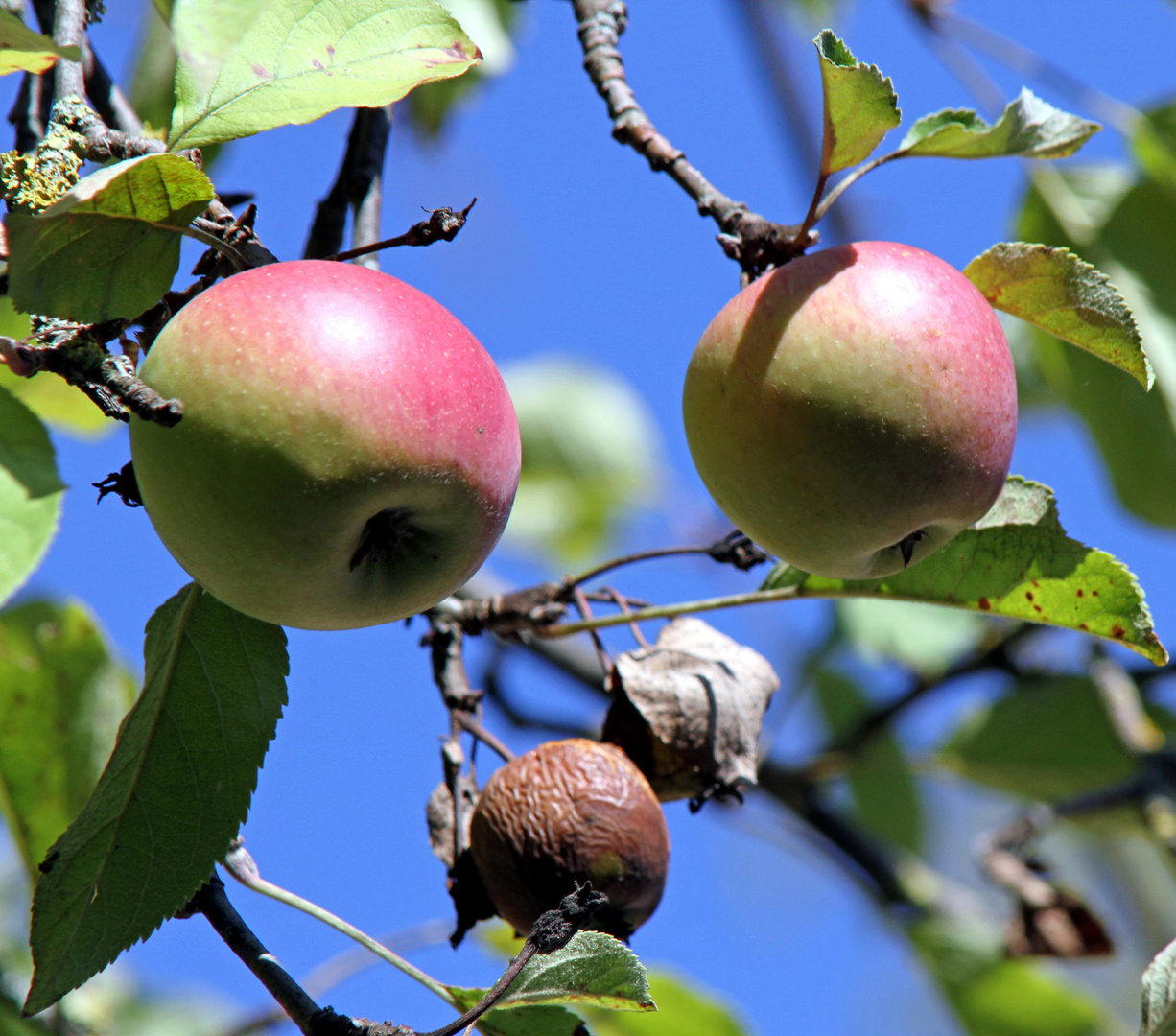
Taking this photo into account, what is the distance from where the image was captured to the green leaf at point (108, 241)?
0.97 meters

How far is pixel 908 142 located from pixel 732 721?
28.6 inches

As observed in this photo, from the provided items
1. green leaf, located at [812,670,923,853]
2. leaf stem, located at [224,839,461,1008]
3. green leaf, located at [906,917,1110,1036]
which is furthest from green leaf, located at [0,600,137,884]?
green leaf, located at [812,670,923,853]

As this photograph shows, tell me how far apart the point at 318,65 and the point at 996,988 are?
2565 millimetres

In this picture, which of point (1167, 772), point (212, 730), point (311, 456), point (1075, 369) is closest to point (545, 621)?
point (212, 730)

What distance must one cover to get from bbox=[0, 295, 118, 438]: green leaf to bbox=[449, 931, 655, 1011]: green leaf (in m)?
1.36

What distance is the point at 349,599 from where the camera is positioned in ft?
3.46

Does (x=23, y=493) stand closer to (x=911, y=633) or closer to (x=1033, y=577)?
(x=1033, y=577)

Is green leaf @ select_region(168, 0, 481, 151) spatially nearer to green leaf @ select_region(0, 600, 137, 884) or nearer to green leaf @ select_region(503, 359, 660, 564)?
green leaf @ select_region(0, 600, 137, 884)

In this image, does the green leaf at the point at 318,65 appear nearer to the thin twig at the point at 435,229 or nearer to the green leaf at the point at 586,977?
the thin twig at the point at 435,229

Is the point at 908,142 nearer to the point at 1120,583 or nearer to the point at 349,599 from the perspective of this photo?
the point at 1120,583

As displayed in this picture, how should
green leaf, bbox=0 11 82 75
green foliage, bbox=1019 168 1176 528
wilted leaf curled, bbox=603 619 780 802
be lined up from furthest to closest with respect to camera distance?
1. green foliage, bbox=1019 168 1176 528
2. wilted leaf curled, bbox=603 619 780 802
3. green leaf, bbox=0 11 82 75

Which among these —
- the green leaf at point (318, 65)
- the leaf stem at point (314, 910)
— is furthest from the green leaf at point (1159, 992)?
the green leaf at point (318, 65)

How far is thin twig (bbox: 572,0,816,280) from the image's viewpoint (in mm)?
1272

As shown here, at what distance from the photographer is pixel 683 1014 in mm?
2127
